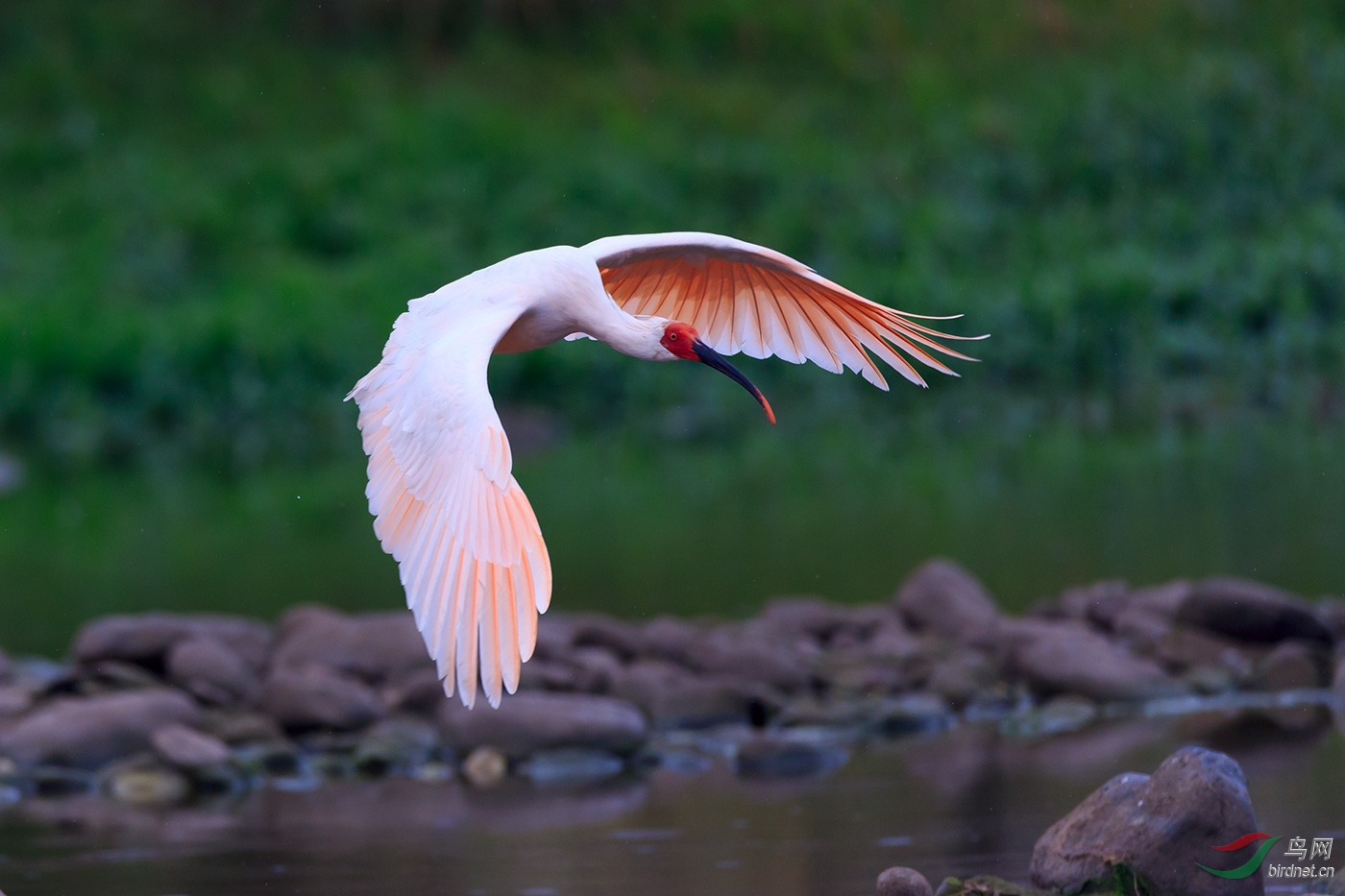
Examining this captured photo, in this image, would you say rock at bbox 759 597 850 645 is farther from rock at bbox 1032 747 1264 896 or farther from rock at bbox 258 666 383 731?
rock at bbox 1032 747 1264 896

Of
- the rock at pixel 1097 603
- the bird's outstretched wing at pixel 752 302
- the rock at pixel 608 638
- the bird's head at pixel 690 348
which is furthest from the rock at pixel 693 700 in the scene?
the bird's head at pixel 690 348

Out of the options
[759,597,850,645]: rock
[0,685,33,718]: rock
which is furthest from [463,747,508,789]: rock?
[759,597,850,645]: rock

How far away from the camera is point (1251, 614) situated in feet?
38.9

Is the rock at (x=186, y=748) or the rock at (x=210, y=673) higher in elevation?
the rock at (x=210, y=673)

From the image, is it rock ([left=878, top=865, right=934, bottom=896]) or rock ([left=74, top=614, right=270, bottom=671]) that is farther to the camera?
rock ([left=74, top=614, right=270, bottom=671])

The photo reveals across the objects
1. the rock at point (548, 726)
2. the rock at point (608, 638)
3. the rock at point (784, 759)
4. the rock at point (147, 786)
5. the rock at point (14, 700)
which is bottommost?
the rock at point (784, 759)

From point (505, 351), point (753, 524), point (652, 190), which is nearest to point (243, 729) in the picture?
point (505, 351)

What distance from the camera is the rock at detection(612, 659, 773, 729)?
440 inches

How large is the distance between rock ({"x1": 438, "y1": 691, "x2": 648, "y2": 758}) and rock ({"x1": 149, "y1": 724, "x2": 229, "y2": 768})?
1.15 meters

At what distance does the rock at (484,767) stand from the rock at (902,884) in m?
3.45

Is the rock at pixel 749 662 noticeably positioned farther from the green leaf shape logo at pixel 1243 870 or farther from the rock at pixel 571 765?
the green leaf shape logo at pixel 1243 870

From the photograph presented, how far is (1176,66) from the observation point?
39750 mm

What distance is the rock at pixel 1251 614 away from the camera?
1173cm

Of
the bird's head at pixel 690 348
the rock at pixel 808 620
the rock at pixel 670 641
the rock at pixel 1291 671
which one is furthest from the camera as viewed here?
the rock at pixel 808 620
